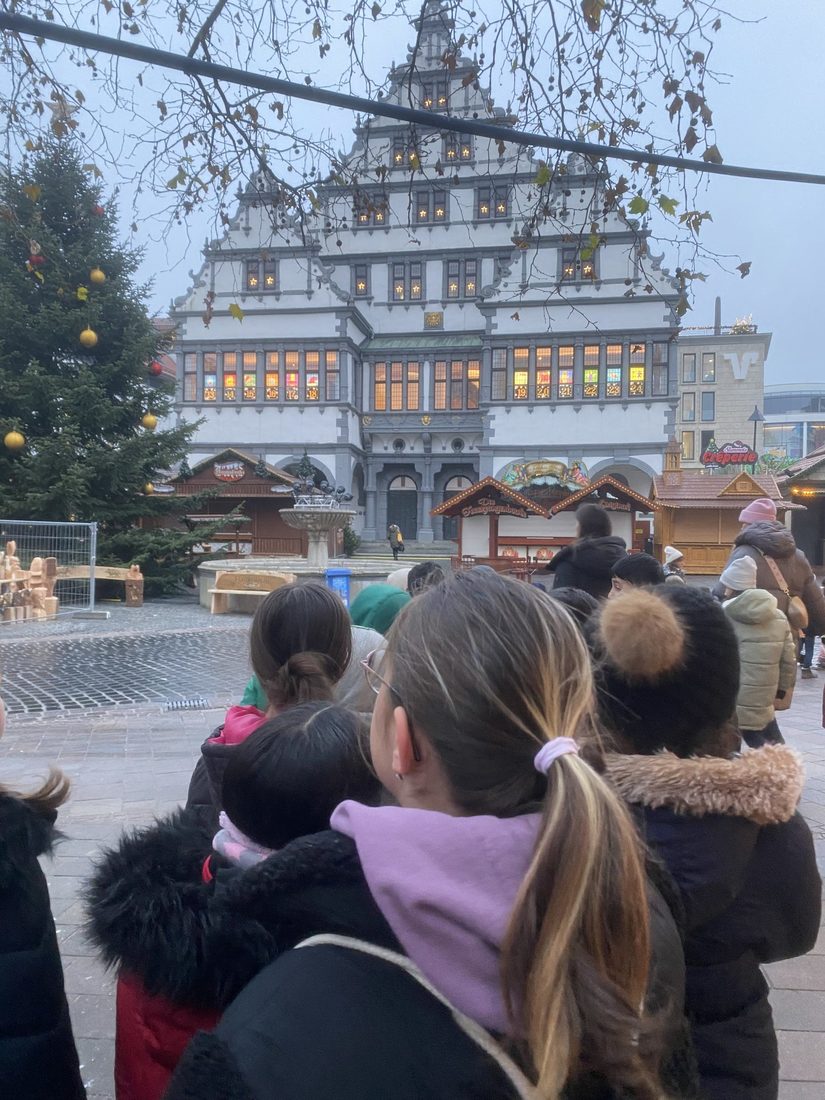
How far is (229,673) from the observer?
9523 millimetres

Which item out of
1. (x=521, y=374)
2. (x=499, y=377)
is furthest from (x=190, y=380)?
(x=521, y=374)

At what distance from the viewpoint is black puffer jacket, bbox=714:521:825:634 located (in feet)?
17.4

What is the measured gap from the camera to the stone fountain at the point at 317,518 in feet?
60.8

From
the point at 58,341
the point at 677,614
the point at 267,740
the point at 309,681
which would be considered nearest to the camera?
the point at 267,740

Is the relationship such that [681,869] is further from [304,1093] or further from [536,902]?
[304,1093]

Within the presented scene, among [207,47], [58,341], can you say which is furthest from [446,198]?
[207,47]

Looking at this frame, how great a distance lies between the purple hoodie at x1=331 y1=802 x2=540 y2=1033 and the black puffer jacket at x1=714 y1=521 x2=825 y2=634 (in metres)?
4.75

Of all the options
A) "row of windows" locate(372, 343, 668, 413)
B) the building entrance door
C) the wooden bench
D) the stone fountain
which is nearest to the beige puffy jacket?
the wooden bench

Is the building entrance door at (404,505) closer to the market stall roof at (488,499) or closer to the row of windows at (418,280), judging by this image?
the row of windows at (418,280)

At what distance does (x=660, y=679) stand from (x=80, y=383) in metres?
17.2

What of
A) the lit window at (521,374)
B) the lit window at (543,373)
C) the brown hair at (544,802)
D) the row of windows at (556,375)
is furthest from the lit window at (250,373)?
the brown hair at (544,802)

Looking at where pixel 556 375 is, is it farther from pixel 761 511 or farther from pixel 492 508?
pixel 761 511

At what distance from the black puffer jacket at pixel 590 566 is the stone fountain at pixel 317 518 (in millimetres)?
12867

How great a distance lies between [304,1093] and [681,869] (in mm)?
957
